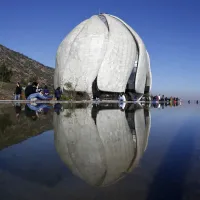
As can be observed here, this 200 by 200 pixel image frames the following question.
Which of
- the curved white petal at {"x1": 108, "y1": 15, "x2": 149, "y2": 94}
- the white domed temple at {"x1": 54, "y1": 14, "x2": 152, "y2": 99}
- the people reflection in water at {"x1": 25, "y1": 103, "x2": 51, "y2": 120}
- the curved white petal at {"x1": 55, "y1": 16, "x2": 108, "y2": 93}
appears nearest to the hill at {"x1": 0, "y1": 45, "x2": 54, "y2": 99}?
the white domed temple at {"x1": 54, "y1": 14, "x2": 152, "y2": 99}

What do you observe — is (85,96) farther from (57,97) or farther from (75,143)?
(75,143)

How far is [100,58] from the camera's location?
3100 cm

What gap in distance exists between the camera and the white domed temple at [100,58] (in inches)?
1208

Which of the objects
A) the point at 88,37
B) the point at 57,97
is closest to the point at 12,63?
the point at 88,37

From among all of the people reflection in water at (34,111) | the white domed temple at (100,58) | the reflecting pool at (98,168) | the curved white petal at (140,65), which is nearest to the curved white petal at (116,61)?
the white domed temple at (100,58)

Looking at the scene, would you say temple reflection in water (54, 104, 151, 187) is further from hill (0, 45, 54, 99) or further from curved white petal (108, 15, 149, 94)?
hill (0, 45, 54, 99)

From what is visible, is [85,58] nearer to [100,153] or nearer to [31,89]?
[31,89]

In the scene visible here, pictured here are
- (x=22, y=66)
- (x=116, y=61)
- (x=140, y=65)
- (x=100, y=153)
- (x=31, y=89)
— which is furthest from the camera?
(x=22, y=66)

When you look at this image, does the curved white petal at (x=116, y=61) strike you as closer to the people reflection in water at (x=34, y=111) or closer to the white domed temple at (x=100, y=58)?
the white domed temple at (x=100, y=58)

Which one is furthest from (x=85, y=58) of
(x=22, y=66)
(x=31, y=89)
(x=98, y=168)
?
(x=22, y=66)

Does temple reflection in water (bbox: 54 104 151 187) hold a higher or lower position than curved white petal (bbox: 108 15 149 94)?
lower

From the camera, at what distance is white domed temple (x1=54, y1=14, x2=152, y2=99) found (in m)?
30.7

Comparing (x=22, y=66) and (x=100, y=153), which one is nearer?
(x=100, y=153)

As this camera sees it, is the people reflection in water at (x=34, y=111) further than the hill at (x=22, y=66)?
No
